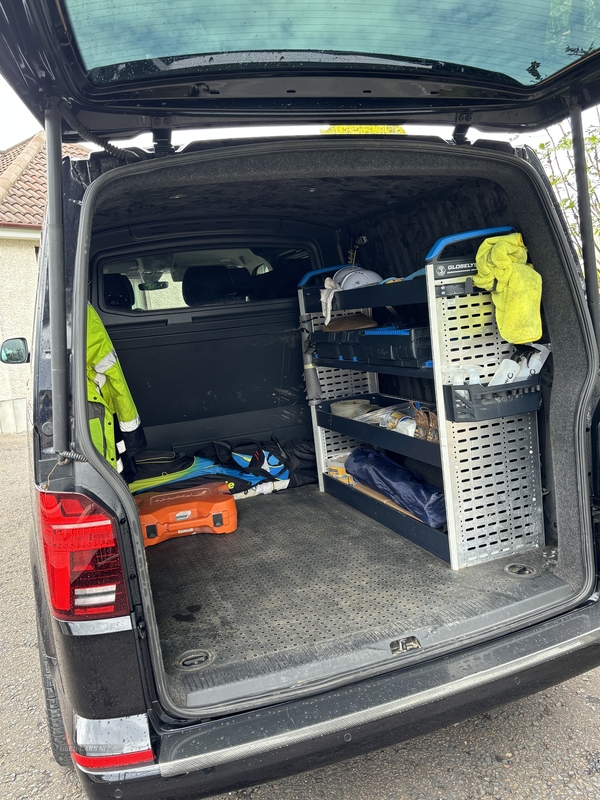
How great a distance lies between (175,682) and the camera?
187cm

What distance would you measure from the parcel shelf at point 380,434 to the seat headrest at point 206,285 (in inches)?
38.1

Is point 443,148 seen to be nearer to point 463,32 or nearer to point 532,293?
point 463,32

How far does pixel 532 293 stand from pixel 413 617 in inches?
51.4

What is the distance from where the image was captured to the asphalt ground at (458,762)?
2.04 meters

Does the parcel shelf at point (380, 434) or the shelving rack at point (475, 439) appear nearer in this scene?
the shelving rack at point (475, 439)

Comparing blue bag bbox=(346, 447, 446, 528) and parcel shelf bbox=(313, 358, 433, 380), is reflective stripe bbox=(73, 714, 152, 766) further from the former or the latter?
parcel shelf bbox=(313, 358, 433, 380)

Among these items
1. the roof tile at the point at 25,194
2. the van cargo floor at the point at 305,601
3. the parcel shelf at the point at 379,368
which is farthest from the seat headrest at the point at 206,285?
the roof tile at the point at 25,194

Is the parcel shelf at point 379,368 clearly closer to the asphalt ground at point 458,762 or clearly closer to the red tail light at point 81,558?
the asphalt ground at point 458,762

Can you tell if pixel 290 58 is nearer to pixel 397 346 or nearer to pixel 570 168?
pixel 397 346

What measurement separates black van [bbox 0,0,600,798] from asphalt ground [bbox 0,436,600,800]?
36cm

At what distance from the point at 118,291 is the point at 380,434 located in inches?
71.6

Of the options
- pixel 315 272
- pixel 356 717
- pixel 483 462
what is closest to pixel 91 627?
pixel 356 717

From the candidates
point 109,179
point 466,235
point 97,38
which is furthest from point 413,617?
point 97,38

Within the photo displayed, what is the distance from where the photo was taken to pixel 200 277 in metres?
3.86
